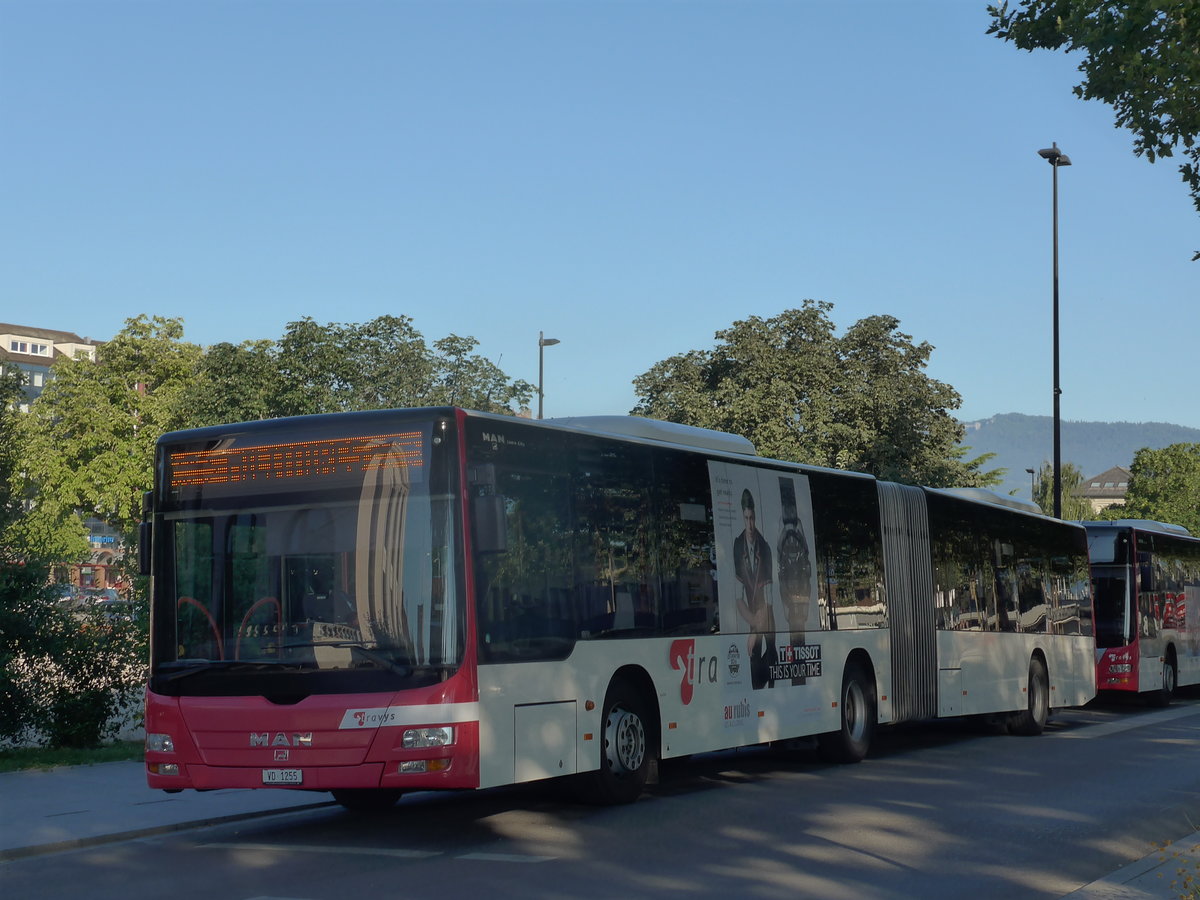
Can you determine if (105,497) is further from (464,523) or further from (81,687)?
(464,523)

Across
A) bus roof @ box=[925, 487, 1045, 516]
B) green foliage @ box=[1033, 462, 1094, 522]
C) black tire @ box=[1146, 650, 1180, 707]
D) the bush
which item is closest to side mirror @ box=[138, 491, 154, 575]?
the bush

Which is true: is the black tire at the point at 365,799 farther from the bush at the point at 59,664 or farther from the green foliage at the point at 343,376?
the green foliage at the point at 343,376

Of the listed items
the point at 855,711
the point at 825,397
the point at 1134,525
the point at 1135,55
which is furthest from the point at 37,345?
the point at 1135,55

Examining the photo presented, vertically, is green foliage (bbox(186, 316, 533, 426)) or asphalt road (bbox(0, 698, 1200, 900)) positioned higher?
green foliage (bbox(186, 316, 533, 426))

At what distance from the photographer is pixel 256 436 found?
1124cm

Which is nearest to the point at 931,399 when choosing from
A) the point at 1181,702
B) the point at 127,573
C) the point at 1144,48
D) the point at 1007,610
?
the point at 1181,702

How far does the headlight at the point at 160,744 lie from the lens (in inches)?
433

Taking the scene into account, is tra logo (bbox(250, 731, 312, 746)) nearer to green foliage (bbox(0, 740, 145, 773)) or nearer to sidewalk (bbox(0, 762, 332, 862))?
sidewalk (bbox(0, 762, 332, 862))

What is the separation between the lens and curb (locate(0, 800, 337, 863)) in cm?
1062

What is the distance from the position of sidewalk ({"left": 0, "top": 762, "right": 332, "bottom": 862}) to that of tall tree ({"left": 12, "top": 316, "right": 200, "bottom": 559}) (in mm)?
51612

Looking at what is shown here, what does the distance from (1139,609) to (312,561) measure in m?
20.6

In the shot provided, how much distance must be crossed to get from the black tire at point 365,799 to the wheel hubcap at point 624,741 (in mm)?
1908

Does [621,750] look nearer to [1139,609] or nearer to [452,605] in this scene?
[452,605]

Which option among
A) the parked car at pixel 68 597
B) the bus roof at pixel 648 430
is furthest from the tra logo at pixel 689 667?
the parked car at pixel 68 597
